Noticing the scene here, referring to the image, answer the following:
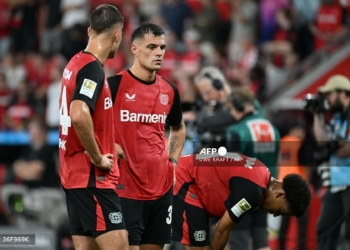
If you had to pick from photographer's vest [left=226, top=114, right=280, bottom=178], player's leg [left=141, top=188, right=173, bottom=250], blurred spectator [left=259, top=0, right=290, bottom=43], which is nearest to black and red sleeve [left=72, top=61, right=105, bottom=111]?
player's leg [left=141, top=188, right=173, bottom=250]

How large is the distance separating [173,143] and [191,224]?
69cm

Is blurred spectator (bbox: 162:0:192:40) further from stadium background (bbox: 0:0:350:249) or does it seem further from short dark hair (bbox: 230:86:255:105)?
short dark hair (bbox: 230:86:255:105)

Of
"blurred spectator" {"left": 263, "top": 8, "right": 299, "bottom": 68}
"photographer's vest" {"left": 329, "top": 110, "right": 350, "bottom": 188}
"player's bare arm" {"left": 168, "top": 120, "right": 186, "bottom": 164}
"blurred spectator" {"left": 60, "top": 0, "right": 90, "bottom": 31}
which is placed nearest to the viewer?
"player's bare arm" {"left": 168, "top": 120, "right": 186, "bottom": 164}

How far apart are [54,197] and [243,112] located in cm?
328

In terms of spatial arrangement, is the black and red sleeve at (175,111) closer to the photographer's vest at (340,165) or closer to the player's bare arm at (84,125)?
the player's bare arm at (84,125)

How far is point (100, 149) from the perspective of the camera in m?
5.53

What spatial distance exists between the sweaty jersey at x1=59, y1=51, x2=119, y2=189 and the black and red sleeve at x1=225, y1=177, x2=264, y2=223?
44.2 inches

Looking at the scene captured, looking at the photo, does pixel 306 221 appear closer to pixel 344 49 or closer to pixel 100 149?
pixel 100 149

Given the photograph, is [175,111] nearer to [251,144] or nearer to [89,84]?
[89,84]

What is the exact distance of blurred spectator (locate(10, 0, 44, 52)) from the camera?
50.5 feet

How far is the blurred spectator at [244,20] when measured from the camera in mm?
13688

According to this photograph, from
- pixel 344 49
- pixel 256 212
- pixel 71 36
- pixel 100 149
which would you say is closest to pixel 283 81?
pixel 344 49

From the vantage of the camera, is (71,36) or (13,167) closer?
(13,167)

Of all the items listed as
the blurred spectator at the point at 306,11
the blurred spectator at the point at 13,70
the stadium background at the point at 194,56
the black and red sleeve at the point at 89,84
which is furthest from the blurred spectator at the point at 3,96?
the black and red sleeve at the point at 89,84
